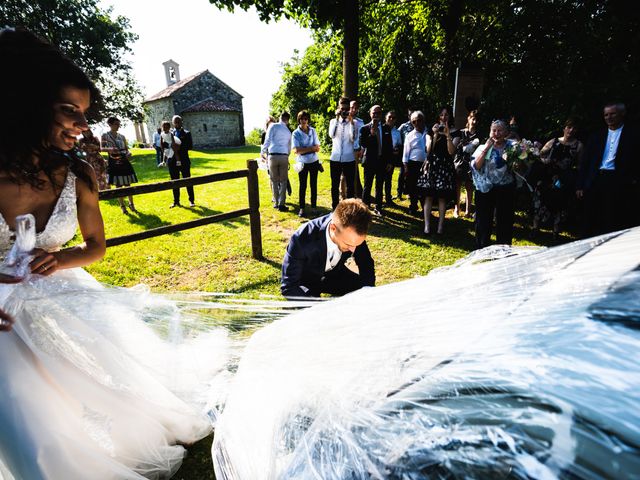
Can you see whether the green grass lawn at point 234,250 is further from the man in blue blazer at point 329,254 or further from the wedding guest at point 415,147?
the man in blue blazer at point 329,254

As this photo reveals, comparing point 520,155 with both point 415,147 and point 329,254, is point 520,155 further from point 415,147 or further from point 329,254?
point 329,254

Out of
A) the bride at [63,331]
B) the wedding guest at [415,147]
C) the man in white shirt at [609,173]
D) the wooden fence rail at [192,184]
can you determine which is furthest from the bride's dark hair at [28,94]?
the man in white shirt at [609,173]

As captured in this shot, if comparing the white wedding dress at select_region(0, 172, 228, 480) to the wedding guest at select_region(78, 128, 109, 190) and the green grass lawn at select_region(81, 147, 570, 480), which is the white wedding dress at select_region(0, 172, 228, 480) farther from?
the wedding guest at select_region(78, 128, 109, 190)

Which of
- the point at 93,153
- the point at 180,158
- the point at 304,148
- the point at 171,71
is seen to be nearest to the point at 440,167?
the point at 304,148

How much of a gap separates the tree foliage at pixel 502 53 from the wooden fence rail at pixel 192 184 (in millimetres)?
5743

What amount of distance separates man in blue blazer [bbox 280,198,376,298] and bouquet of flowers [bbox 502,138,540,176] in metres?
2.73

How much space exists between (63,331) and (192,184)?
3061 millimetres

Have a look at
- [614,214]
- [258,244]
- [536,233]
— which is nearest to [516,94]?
[536,233]

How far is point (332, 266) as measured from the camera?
3092mm

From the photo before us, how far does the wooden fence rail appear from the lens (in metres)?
3.71

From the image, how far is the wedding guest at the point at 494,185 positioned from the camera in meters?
4.44

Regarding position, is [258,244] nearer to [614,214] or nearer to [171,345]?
[171,345]

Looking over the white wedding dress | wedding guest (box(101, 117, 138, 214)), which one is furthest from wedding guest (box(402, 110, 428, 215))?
wedding guest (box(101, 117, 138, 214))

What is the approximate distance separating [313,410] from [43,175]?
1629mm
